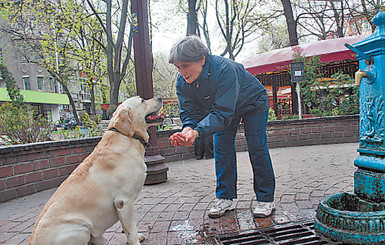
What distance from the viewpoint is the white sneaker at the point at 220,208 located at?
3113mm

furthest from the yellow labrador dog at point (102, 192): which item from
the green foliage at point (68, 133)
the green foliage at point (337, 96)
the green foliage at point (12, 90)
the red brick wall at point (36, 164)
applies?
the green foliage at point (12, 90)

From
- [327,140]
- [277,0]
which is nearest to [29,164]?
[327,140]

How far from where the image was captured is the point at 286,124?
8602mm

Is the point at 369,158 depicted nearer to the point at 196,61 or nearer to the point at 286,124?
the point at 196,61

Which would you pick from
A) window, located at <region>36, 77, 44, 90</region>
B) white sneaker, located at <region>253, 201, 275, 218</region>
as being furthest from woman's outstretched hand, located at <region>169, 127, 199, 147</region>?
window, located at <region>36, 77, 44, 90</region>

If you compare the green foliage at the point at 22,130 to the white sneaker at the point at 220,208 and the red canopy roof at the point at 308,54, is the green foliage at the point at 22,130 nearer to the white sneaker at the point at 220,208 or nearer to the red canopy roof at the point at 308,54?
the white sneaker at the point at 220,208

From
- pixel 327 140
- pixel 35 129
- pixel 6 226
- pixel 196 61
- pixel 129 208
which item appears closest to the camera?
pixel 129 208

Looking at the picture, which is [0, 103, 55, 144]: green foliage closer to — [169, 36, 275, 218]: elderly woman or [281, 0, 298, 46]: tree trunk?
[169, 36, 275, 218]: elderly woman

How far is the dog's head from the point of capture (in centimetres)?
245

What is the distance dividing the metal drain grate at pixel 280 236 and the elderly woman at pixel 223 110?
33cm

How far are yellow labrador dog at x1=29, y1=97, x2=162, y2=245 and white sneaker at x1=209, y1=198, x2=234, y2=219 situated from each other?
1.07 meters

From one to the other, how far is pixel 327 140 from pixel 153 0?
13.1m

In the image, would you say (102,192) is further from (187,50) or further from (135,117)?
(187,50)

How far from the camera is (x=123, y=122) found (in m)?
2.45
